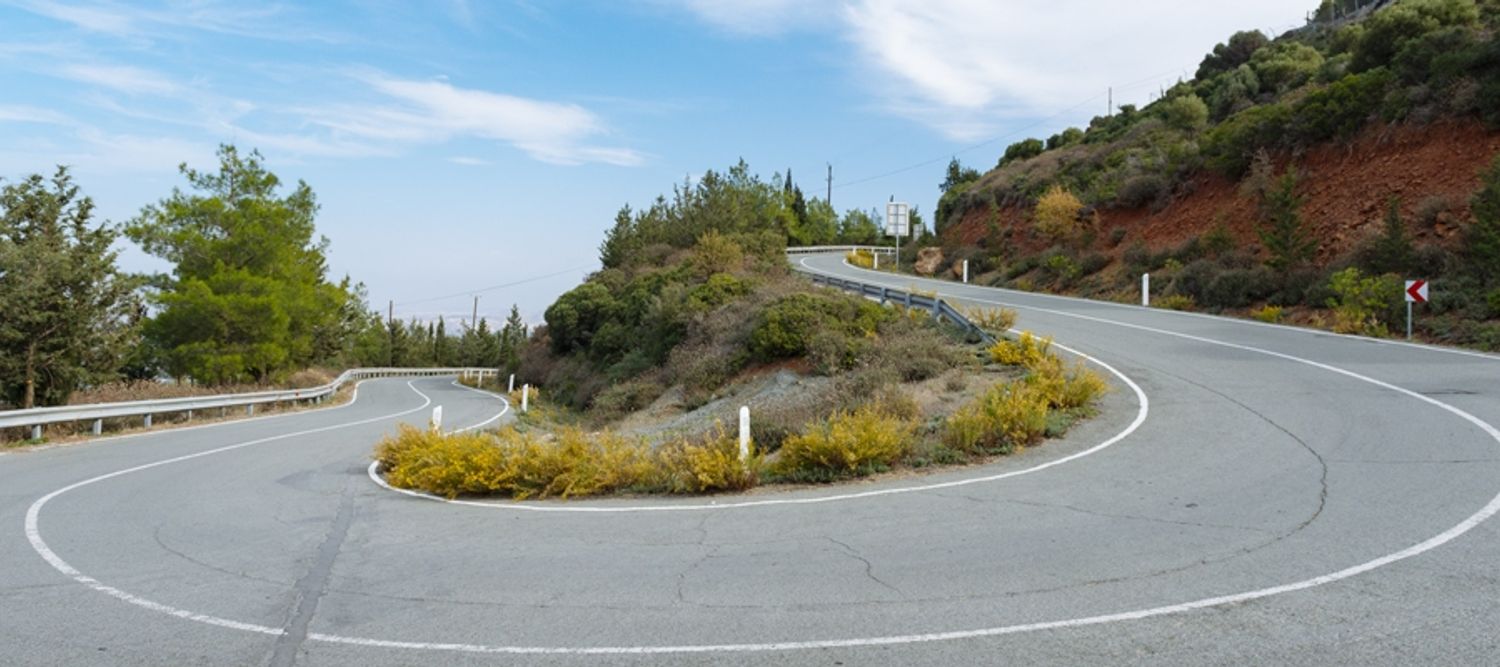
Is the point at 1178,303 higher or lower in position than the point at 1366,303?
higher

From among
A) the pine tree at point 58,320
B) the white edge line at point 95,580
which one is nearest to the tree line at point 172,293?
the pine tree at point 58,320

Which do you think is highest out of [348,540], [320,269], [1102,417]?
[320,269]

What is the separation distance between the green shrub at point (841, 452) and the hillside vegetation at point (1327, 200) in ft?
46.4

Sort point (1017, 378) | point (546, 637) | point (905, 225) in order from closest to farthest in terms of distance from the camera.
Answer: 1. point (546, 637)
2. point (1017, 378)
3. point (905, 225)

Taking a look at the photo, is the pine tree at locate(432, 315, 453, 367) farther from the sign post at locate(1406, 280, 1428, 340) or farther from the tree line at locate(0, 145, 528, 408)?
the sign post at locate(1406, 280, 1428, 340)

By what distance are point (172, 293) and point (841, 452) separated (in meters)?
33.3

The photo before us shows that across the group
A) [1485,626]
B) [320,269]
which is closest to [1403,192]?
[1485,626]

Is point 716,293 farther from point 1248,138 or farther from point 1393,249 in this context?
point 1248,138

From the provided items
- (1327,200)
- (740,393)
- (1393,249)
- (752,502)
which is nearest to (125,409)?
(740,393)

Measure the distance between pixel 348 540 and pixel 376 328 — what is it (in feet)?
340

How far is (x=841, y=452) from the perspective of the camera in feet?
33.8

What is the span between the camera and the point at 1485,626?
4703 millimetres

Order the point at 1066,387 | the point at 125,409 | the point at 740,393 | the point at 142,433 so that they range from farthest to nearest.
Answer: the point at 740,393 → the point at 125,409 → the point at 142,433 → the point at 1066,387

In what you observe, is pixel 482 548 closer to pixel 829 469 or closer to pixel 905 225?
pixel 829 469
